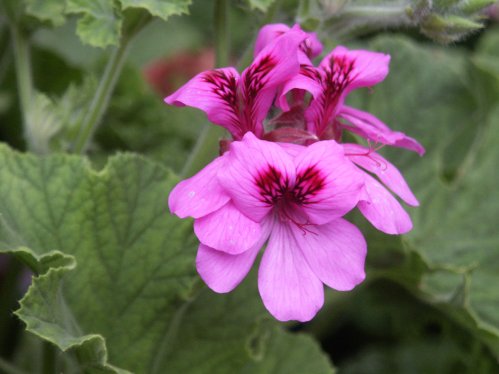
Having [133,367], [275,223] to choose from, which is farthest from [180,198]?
[133,367]

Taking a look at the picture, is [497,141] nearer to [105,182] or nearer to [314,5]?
[314,5]

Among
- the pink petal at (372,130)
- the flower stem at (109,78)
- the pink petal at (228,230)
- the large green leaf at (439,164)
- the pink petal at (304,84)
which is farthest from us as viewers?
the large green leaf at (439,164)

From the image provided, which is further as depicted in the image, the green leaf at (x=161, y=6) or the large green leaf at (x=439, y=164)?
the large green leaf at (x=439, y=164)

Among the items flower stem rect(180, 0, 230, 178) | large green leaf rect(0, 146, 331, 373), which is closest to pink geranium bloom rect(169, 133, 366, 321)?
large green leaf rect(0, 146, 331, 373)

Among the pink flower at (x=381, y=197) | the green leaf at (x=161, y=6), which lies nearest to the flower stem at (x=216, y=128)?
the green leaf at (x=161, y=6)

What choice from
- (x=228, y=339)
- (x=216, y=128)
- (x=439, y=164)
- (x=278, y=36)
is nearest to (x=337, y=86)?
(x=278, y=36)

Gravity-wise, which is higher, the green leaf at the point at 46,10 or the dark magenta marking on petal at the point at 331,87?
the green leaf at the point at 46,10

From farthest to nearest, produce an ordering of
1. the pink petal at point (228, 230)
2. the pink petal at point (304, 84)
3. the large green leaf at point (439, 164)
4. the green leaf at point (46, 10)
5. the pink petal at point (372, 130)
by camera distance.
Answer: the large green leaf at point (439, 164) → the green leaf at point (46, 10) → the pink petal at point (372, 130) → the pink petal at point (304, 84) → the pink petal at point (228, 230)

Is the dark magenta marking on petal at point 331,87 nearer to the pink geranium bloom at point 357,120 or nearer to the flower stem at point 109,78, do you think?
the pink geranium bloom at point 357,120
